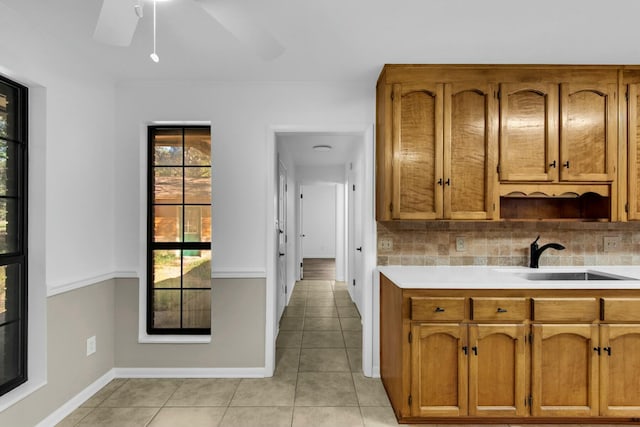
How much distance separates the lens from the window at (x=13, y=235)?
201 cm

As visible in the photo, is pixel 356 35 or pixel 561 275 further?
pixel 561 275

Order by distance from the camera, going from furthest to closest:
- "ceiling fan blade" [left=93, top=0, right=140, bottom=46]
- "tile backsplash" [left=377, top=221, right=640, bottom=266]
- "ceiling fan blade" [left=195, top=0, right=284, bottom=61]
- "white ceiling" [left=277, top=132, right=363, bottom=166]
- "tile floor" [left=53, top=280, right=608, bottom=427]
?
1. "white ceiling" [left=277, top=132, right=363, bottom=166]
2. "tile backsplash" [left=377, top=221, right=640, bottom=266]
3. "tile floor" [left=53, top=280, right=608, bottom=427]
4. "ceiling fan blade" [left=195, top=0, right=284, bottom=61]
5. "ceiling fan blade" [left=93, top=0, right=140, bottom=46]

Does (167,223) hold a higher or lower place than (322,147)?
lower

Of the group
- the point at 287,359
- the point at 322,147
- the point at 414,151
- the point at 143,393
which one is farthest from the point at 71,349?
the point at 322,147

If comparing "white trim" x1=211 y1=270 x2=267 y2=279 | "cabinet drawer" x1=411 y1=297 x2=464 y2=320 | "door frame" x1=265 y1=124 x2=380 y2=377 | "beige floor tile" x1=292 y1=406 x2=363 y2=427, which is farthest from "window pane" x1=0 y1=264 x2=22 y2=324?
"cabinet drawer" x1=411 y1=297 x2=464 y2=320

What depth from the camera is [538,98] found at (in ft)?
8.09

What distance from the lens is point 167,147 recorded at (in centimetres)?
299

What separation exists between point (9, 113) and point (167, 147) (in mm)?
1073

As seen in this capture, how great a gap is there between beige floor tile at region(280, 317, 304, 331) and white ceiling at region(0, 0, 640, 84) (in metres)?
2.67

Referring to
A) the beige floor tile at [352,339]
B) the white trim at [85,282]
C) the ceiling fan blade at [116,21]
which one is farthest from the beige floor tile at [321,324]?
the ceiling fan blade at [116,21]

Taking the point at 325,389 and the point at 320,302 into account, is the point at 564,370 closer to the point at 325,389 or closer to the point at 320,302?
the point at 325,389

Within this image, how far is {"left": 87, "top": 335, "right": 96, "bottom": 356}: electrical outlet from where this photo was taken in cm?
252

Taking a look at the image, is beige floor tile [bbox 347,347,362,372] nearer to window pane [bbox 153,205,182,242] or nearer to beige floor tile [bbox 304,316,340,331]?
beige floor tile [bbox 304,316,340,331]

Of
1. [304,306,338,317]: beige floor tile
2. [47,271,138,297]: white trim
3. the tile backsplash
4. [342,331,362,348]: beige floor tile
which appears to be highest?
the tile backsplash
